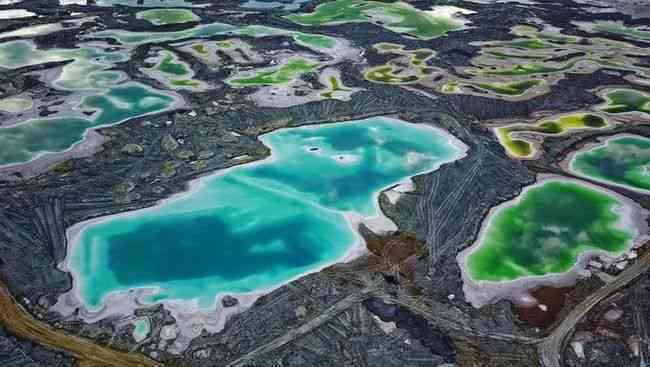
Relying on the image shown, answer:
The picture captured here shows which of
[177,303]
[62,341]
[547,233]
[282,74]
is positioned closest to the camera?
[62,341]

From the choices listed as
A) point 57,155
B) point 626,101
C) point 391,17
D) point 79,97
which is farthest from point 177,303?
point 391,17

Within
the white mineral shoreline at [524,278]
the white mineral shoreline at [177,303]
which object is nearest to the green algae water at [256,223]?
the white mineral shoreline at [177,303]

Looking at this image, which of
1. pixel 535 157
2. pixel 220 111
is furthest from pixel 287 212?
pixel 535 157

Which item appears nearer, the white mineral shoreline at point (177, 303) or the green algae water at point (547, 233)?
the white mineral shoreline at point (177, 303)

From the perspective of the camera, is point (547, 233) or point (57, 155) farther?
point (57, 155)

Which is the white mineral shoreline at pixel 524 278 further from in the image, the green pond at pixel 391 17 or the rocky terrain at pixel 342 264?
the green pond at pixel 391 17

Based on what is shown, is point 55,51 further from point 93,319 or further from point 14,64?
point 93,319

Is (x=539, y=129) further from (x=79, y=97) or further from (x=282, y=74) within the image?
(x=79, y=97)
